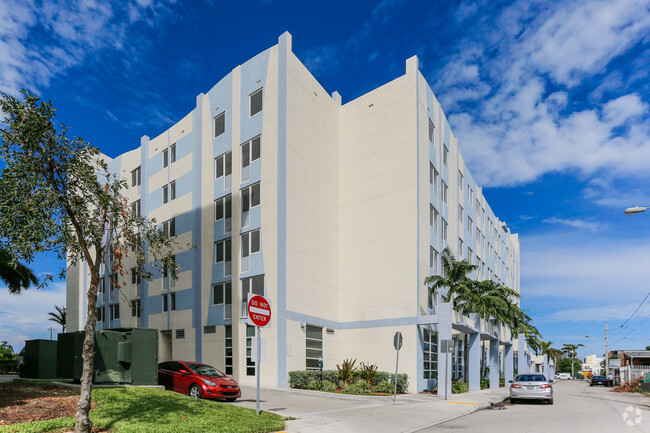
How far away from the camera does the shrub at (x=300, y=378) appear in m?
27.1

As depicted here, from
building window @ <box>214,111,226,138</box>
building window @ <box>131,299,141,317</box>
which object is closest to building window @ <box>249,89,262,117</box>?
building window @ <box>214,111,226,138</box>

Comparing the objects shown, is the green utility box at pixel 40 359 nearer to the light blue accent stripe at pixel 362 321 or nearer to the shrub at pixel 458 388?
the light blue accent stripe at pixel 362 321

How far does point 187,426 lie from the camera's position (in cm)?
1125

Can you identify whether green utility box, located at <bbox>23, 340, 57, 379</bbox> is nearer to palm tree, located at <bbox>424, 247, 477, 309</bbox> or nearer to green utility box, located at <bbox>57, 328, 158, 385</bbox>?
green utility box, located at <bbox>57, 328, 158, 385</bbox>

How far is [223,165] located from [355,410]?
807 inches

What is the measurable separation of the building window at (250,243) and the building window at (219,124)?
797cm

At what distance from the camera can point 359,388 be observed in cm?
2580

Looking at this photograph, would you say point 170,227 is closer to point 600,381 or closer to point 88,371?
point 88,371

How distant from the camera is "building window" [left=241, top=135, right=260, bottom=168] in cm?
3170

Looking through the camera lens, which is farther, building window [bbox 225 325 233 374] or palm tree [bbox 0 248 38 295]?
palm tree [bbox 0 248 38 295]

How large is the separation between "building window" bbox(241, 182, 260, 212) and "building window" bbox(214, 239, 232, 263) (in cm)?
264

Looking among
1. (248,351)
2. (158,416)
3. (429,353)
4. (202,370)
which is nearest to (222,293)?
(248,351)

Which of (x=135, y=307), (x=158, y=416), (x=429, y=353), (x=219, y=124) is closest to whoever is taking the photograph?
(x=158, y=416)

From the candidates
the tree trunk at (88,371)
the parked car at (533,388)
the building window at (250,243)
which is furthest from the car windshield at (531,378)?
the tree trunk at (88,371)
